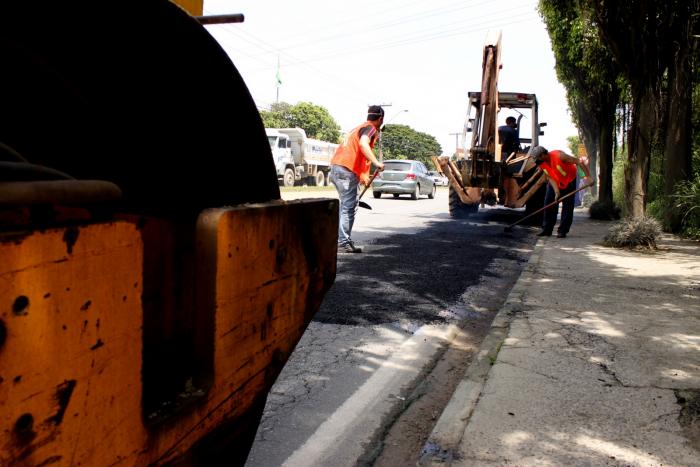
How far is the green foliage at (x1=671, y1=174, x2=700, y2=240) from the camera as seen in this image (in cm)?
1002

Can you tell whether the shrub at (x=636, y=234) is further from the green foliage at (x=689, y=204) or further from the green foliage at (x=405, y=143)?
the green foliage at (x=405, y=143)

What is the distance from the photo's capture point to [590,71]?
50.3 feet

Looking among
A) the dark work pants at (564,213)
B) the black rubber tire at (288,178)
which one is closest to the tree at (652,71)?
the dark work pants at (564,213)

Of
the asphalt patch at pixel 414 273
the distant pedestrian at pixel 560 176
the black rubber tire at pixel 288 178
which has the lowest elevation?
the asphalt patch at pixel 414 273

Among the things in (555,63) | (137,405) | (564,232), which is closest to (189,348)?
Answer: (137,405)

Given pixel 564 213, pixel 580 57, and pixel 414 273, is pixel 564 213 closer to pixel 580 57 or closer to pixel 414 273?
pixel 414 273

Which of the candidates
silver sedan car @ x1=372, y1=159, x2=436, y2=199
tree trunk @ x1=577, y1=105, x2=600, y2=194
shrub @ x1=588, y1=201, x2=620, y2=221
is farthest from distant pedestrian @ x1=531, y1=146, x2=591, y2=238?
silver sedan car @ x1=372, y1=159, x2=436, y2=199

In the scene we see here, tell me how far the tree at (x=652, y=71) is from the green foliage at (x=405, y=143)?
86261mm

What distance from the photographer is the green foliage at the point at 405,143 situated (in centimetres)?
10372

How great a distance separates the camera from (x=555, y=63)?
64.3 ft

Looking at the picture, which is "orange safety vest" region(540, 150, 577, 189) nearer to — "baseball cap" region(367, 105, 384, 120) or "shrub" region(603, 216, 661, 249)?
"shrub" region(603, 216, 661, 249)

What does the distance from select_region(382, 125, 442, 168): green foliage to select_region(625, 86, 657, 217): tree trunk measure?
86.6 metres

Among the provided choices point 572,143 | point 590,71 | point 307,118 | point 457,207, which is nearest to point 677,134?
point 457,207

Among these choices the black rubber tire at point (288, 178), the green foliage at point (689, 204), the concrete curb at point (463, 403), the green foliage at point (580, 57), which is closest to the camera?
the concrete curb at point (463, 403)
